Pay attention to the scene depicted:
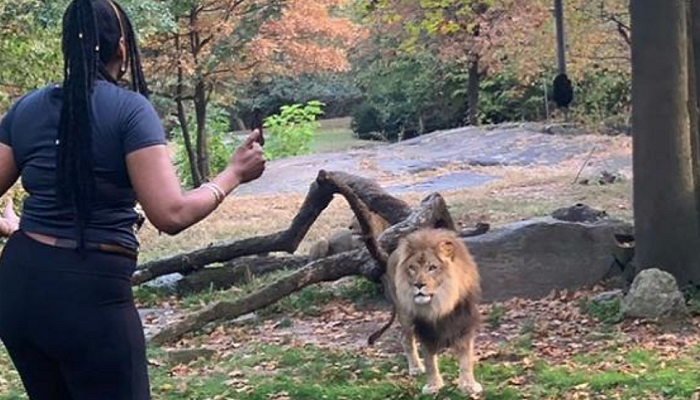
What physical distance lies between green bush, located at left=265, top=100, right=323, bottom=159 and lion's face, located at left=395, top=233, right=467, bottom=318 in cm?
2223

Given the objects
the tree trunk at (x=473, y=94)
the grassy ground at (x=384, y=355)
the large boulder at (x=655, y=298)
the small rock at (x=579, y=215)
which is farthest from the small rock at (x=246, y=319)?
the tree trunk at (x=473, y=94)

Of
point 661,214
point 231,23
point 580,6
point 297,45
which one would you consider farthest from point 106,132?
point 297,45

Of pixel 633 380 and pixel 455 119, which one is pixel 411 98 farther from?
pixel 633 380

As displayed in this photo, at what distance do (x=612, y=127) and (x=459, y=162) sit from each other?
5228 millimetres

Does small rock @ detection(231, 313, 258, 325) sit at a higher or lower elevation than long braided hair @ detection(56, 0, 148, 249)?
lower

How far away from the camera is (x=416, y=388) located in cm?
638

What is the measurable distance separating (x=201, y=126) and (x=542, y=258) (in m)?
14.7

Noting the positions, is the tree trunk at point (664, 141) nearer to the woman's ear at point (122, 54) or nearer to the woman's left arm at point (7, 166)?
the woman's ear at point (122, 54)

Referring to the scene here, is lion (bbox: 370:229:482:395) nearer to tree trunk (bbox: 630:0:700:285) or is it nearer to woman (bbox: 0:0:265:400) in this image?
tree trunk (bbox: 630:0:700:285)

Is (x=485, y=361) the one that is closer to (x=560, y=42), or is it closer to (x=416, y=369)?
(x=416, y=369)

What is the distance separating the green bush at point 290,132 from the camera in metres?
28.9

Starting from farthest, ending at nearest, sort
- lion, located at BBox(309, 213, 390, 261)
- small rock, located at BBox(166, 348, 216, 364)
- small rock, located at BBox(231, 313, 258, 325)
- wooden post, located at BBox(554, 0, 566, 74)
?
lion, located at BBox(309, 213, 390, 261) < small rock, located at BBox(231, 313, 258, 325) < wooden post, located at BBox(554, 0, 566, 74) < small rock, located at BBox(166, 348, 216, 364)

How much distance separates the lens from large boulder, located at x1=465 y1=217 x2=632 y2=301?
9.04 metres

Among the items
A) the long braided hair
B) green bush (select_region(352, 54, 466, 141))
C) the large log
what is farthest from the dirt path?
the long braided hair
